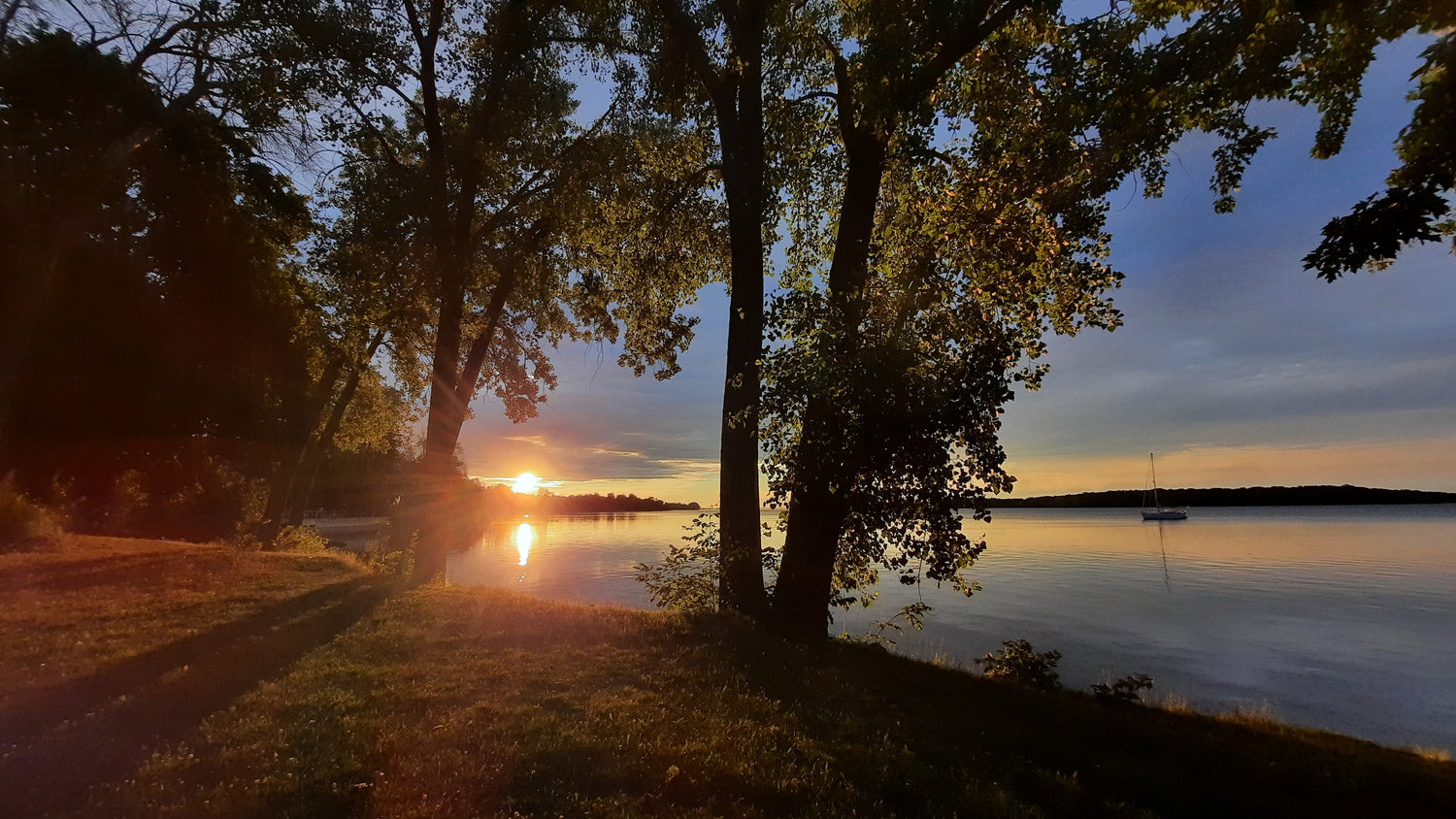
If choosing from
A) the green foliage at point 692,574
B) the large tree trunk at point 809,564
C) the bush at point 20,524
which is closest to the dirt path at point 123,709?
the green foliage at point 692,574

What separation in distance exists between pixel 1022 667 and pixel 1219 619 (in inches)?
742

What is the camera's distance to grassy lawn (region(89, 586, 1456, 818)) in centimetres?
519

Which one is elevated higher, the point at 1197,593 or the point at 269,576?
the point at 269,576

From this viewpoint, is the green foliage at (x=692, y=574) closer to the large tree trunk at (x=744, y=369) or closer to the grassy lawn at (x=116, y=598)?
Result: the large tree trunk at (x=744, y=369)

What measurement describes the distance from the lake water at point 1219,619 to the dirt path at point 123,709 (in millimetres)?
13895

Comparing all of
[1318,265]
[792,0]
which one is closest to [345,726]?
[1318,265]

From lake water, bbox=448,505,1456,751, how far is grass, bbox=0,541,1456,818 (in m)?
7.15

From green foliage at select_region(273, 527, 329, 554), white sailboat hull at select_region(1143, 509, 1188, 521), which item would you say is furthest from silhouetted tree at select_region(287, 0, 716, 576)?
white sailboat hull at select_region(1143, 509, 1188, 521)

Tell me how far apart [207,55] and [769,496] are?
20444mm

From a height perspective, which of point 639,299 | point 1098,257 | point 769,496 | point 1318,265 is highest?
point 639,299

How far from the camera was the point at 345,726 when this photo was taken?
641cm

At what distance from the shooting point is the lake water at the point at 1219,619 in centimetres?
1569

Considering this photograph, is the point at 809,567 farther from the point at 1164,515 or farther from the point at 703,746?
the point at 1164,515

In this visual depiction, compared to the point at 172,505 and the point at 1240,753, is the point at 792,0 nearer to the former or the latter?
the point at 1240,753
